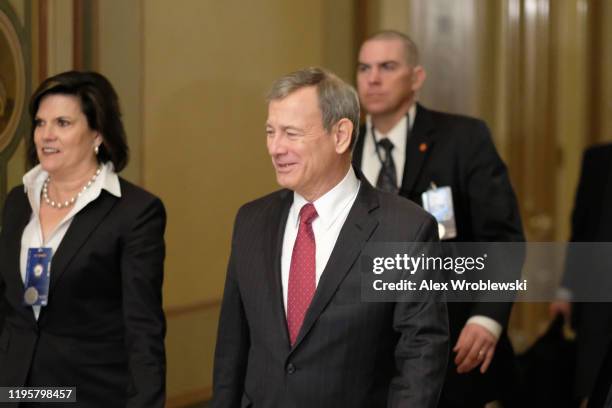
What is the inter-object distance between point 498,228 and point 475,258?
0.14m

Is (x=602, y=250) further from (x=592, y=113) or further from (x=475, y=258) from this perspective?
(x=592, y=113)

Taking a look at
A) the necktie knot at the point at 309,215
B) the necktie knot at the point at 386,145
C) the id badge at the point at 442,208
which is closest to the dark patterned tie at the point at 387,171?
the necktie knot at the point at 386,145

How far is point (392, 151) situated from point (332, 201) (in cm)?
100

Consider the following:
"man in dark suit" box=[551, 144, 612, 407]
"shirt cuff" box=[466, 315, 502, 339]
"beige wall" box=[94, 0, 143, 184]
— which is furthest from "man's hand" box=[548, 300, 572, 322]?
"beige wall" box=[94, 0, 143, 184]

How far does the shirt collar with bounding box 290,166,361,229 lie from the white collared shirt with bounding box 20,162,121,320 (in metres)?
0.60

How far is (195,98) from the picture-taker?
3869 mm

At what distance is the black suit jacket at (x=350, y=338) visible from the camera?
2.29 m

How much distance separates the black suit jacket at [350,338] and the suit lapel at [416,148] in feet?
2.90

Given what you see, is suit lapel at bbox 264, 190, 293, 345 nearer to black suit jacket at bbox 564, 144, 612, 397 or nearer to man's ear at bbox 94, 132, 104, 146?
man's ear at bbox 94, 132, 104, 146

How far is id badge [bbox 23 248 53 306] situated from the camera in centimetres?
267

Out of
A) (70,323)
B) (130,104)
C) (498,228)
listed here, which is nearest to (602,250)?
(498,228)

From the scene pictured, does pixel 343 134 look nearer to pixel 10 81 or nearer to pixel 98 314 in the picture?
pixel 98 314

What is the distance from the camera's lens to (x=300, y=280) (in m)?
2.38

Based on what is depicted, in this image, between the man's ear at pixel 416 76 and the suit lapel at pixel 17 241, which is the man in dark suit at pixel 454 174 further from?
the suit lapel at pixel 17 241
